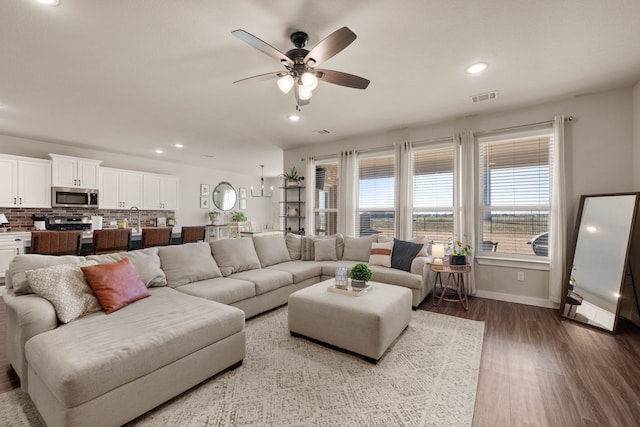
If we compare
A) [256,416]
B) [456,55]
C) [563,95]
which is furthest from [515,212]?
[256,416]

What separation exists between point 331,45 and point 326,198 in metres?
3.92

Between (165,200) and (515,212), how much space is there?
7374 mm

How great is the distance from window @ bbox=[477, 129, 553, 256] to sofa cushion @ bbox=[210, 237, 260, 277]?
3.31 meters

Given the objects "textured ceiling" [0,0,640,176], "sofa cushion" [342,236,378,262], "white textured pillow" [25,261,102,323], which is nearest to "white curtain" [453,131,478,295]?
"textured ceiling" [0,0,640,176]

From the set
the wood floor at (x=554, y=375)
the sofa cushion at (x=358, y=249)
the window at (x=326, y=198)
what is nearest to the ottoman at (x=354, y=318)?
the wood floor at (x=554, y=375)

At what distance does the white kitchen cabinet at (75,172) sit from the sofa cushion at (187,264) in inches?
162

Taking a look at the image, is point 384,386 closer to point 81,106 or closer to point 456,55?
point 456,55

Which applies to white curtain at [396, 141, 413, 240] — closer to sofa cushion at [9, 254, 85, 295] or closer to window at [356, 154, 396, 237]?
window at [356, 154, 396, 237]

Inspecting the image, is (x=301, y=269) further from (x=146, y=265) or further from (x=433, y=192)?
(x=433, y=192)

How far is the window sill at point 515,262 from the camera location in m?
3.66

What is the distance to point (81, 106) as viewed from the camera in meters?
3.65

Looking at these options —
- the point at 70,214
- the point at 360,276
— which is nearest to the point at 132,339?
the point at 360,276

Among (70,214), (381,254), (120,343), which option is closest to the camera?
(120,343)

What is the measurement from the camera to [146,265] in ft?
8.64
